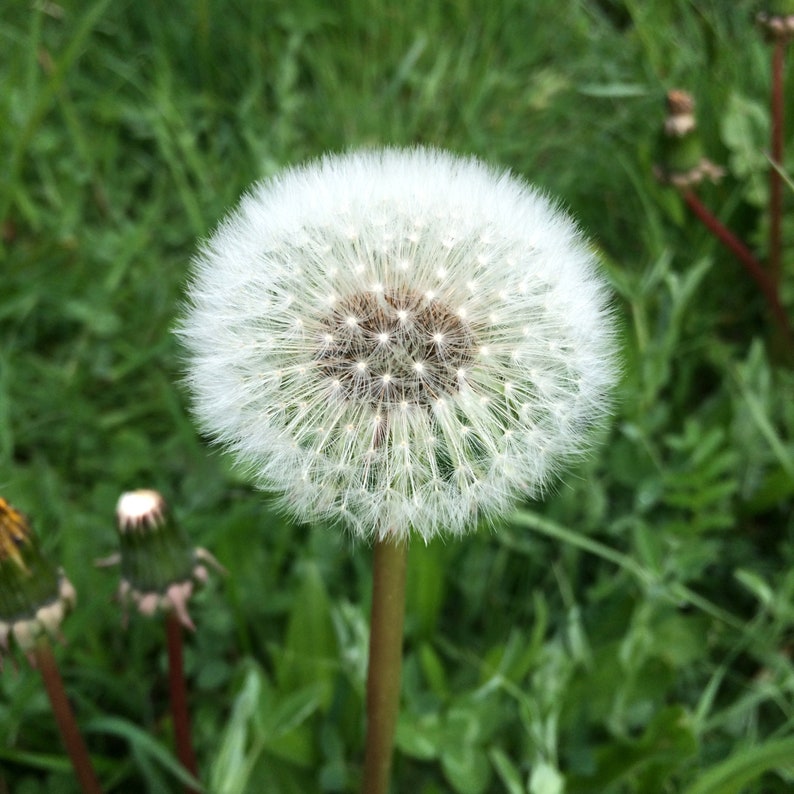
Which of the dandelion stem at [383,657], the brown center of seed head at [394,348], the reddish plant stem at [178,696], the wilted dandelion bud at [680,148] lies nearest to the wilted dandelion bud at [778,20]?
the wilted dandelion bud at [680,148]

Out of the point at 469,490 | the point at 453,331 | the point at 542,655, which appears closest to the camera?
the point at 469,490

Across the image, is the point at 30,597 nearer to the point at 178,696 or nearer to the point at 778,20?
the point at 178,696

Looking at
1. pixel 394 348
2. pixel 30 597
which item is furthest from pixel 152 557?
pixel 394 348

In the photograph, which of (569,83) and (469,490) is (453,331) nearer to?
(469,490)

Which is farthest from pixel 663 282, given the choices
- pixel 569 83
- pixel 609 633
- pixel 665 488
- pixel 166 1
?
pixel 166 1

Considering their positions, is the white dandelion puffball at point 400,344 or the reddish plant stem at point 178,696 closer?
the white dandelion puffball at point 400,344

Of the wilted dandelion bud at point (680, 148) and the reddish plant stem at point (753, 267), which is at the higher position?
the wilted dandelion bud at point (680, 148)

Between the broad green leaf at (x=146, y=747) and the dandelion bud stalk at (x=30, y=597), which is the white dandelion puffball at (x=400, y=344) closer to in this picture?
the dandelion bud stalk at (x=30, y=597)
